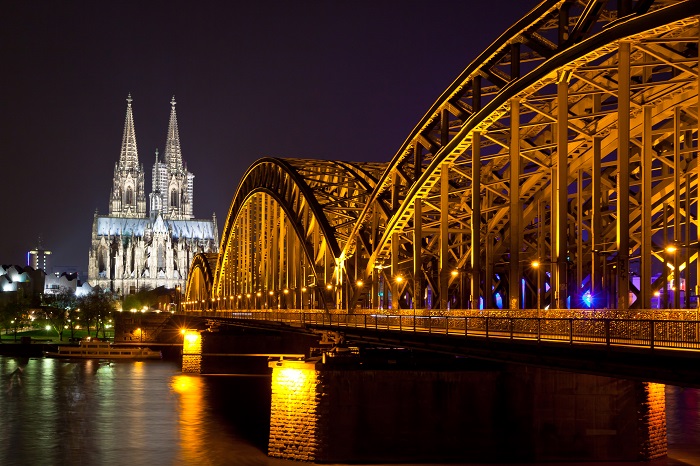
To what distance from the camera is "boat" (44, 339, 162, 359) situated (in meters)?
132

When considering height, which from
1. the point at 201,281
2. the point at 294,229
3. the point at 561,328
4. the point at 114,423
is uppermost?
the point at 294,229

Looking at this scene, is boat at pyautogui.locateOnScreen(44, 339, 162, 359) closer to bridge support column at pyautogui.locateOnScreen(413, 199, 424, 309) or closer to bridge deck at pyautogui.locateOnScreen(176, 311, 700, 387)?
bridge support column at pyautogui.locateOnScreen(413, 199, 424, 309)

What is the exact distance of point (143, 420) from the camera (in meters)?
62.5

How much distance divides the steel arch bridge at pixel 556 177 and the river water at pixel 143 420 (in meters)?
9.63

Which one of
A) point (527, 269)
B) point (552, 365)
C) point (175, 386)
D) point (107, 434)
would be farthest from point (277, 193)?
point (552, 365)

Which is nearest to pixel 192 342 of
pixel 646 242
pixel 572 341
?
pixel 646 242

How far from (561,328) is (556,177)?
10.2 metres

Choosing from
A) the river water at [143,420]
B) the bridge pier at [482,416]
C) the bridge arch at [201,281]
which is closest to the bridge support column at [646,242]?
the bridge pier at [482,416]

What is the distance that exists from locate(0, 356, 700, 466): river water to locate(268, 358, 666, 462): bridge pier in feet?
9.97

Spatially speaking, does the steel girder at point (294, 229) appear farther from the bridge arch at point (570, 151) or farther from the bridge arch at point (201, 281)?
the bridge arch at point (201, 281)

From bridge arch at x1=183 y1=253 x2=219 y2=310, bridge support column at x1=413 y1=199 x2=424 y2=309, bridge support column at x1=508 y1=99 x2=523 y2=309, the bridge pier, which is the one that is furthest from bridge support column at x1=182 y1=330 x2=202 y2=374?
bridge support column at x1=508 y1=99 x2=523 y2=309

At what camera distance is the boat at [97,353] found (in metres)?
132

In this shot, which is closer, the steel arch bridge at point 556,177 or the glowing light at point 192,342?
the steel arch bridge at point 556,177

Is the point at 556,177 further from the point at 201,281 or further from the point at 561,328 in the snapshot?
the point at 201,281
